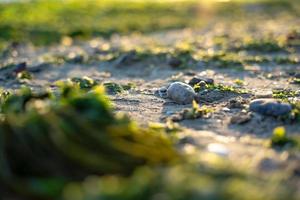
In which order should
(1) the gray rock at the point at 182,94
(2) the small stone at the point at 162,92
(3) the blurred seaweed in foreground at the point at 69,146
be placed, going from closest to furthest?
1. (3) the blurred seaweed in foreground at the point at 69,146
2. (1) the gray rock at the point at 182,94
3. (2) the small stone at the point at 162,92

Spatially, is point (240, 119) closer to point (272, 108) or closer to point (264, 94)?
point (272, 108)

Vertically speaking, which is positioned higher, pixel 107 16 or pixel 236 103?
pixel 236 103

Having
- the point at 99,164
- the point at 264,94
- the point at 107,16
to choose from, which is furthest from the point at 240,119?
the point at 107,16

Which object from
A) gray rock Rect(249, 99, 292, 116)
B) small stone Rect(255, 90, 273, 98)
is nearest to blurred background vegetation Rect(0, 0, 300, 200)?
gray rock Rect(249, 99, 292, 116)

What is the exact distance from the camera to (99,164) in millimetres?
3799

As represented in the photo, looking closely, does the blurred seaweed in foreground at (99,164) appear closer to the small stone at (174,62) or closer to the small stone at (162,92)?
the small stone at (162,92)

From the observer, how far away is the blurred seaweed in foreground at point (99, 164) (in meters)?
3.20

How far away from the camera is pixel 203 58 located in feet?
37.2

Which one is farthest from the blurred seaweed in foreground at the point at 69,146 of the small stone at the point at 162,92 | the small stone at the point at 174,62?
the small stone at the point at 174,62

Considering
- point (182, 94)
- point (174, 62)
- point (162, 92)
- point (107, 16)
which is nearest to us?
point (182, 94)

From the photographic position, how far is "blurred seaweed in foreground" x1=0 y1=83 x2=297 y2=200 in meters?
3.20

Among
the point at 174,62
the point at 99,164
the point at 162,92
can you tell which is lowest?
the point at 174,62

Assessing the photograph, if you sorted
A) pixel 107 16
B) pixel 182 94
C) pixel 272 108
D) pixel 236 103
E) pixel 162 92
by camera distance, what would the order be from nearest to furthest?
pixel 272 108, pixel 236 103, pixel 182 94, pixel 162 92, pixel 107 16

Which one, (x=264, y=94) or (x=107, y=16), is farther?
(x=107, y=16)
